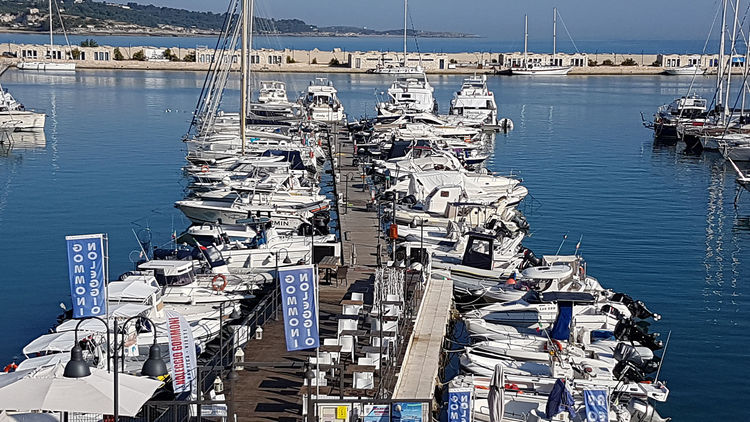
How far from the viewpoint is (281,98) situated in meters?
87.4

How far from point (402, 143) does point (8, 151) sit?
3054cm

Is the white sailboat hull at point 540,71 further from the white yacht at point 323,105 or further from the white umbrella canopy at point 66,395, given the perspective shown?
the white umbrella canopy at point 66,395

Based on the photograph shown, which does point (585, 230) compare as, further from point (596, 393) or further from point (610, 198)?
point (596, 393)

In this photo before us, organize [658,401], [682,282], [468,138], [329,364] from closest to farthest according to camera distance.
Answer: [329,364] → [658,401] → [682,282] → [468,138]

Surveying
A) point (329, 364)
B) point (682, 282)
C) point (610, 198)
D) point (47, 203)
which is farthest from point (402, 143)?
point (329, 364)

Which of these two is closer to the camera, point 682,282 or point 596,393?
point 596,393

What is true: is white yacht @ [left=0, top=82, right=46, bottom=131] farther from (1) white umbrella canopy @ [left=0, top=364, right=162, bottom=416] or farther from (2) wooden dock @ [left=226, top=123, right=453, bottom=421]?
(1) white umbrella canopy @ [left=0, top=364, right=162, bottom=416]

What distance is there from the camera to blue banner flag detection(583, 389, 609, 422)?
22.6 metres

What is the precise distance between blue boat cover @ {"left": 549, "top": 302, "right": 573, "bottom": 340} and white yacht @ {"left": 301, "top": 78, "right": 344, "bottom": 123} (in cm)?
5737

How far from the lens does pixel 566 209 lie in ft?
180

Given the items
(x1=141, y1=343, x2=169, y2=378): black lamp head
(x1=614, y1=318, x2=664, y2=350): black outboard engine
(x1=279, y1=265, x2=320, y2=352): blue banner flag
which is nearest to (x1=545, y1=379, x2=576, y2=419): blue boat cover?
(x1=279, y1=265, x2=320, y2=352): blue banner flag

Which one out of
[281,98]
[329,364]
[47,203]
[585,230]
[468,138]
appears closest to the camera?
[329,364]

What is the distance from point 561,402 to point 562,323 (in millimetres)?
5725

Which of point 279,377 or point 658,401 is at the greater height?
point 279,377
